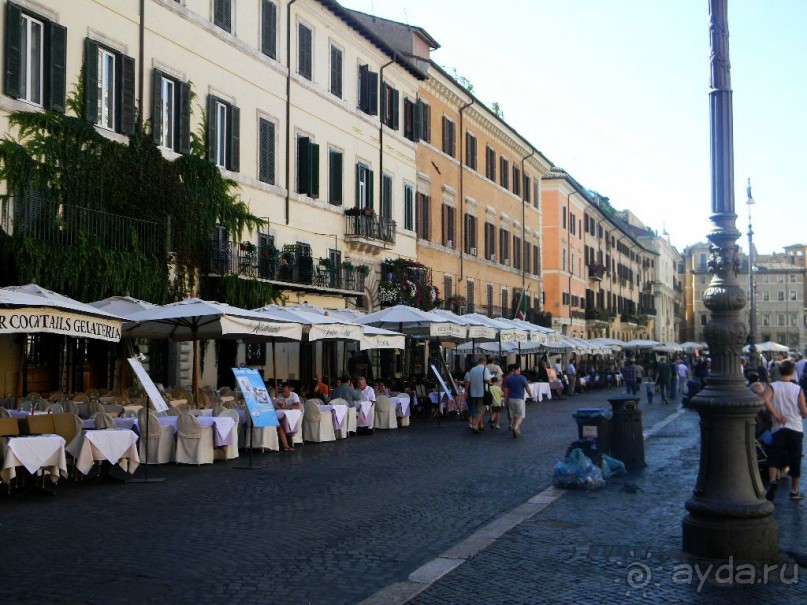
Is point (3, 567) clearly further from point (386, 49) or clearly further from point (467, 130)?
point (467, 130)

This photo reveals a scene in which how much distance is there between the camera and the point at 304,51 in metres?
30.0

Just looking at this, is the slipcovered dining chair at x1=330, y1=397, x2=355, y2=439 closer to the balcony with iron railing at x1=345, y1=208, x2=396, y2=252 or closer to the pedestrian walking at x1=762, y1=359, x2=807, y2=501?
the pedestrian walking at x1=762, y1=359, x2=807, y2=501

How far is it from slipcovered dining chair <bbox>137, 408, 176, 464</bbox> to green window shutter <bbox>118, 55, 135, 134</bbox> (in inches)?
352

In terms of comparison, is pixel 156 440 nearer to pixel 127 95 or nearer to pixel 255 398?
pixel 255 398

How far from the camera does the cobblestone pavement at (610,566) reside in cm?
717

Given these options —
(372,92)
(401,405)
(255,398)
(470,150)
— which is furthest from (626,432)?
(470,150)

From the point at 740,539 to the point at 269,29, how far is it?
75.7ft

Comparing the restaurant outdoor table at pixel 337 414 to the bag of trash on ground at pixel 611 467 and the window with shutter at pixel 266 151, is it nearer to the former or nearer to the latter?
the bag of trash on ground at pixel 611 467

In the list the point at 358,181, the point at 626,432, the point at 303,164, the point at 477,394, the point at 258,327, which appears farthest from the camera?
the point at 358,181

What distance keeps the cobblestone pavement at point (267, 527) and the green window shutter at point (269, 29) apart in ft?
48.8

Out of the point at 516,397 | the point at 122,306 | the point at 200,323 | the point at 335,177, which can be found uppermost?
the point at 335,177

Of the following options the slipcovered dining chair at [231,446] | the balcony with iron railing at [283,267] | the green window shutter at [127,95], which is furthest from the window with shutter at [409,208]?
the slipcovered dining chair at [231,446]

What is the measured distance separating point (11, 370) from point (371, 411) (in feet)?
23.7

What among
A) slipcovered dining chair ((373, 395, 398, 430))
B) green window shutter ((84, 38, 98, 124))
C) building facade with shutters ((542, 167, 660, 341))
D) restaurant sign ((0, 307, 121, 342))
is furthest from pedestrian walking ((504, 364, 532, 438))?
building facade with shutters ((542, 167, 660, 341))
